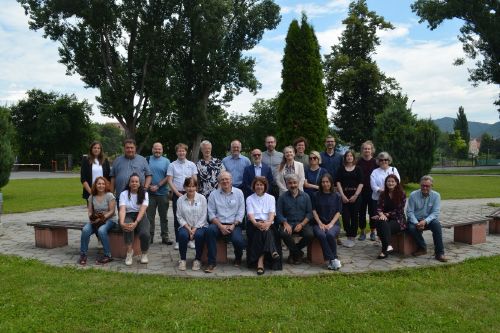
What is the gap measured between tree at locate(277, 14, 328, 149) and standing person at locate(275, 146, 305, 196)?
8.47 ft

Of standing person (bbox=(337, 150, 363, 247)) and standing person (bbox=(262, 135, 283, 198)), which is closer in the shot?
standing person (bbox=(262, 135, 283, 198))

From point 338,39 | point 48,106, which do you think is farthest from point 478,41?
point 48,106

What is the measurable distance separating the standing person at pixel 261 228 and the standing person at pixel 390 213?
173 cm

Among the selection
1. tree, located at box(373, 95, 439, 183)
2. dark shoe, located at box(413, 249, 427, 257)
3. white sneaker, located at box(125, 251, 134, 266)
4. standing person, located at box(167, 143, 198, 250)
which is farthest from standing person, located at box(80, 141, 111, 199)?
tree, located at box(373, 95, 439, 183)

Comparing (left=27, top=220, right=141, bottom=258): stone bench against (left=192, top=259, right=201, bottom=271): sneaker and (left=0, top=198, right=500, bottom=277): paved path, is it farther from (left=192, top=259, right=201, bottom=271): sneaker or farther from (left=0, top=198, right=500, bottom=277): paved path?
(left=192, top=259, right=201, bottom=271): sneaker

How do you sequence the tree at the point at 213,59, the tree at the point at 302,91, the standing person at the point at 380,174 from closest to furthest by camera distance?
the standing person at the point at 380,174, the tree at the point at 302,91, the tree at the point at 213,59

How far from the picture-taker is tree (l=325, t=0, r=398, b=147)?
109 feet

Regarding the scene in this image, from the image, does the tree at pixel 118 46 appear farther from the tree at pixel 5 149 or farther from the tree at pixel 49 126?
the tree at pixel 49 126

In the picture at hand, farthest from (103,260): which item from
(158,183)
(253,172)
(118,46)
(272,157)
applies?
(118,46)

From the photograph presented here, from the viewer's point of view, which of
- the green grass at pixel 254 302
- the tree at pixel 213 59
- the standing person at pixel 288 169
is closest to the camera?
the green grass at pixel 254 302

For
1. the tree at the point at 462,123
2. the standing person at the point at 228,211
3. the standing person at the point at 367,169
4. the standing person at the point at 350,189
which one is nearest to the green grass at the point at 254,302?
the standing person at the point at 228,211

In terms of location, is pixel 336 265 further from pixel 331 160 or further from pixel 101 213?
pixel 101 213

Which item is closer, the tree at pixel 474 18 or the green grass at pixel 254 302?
the green grass at pixel 254 302

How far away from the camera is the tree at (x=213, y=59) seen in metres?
27.1
